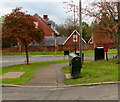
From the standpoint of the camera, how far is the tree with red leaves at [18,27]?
645 inches

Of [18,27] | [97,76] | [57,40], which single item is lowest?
[97,76]

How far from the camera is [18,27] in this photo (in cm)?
1684

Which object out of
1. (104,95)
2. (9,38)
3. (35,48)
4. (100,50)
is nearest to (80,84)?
(104,95)

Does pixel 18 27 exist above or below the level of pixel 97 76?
above

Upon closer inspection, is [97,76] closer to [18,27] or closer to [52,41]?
[18,27]

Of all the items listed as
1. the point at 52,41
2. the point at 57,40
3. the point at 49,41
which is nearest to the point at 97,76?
the point at 52,41

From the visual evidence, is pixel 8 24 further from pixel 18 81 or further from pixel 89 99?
pixel 89 99

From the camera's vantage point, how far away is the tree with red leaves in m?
16.4

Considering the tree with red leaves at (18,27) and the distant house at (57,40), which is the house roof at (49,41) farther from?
the tree with red leaves at (18,27)

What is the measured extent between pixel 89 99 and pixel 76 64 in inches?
155

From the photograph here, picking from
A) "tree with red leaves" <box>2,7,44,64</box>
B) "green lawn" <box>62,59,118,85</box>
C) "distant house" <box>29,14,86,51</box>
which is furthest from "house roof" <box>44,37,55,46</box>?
"green lawn" <box>62,59,118,85</box>

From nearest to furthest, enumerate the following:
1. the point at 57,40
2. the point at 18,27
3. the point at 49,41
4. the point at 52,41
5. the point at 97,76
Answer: the point at 97,76 < the point at 18,27 < the point at 52,41 < the point at 49,41 < the point at 57,40

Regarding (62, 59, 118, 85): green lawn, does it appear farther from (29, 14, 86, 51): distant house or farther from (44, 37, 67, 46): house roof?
(44, 37, 67, 46): house roof

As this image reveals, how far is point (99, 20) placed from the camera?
15805 millimetres
